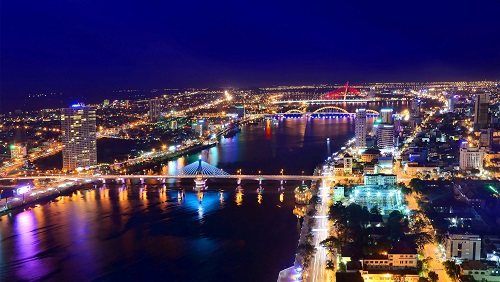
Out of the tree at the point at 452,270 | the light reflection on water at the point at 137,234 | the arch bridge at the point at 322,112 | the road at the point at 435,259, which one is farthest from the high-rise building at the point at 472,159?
the arch bridge at the point at 322,112

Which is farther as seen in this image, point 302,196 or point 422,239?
point 302,196

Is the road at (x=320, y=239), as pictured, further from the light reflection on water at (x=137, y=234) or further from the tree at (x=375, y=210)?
the tree at (x=375, y=210)

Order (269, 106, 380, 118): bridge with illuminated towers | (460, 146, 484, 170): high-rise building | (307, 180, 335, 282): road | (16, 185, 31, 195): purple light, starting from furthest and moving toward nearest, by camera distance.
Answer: (269, 106, 380, 118): bridge with illuminated towers → (460, 146, 484, 170): high-rise building → (16, 185, 31, 195): purple light → (307, 180, 335, 282): road

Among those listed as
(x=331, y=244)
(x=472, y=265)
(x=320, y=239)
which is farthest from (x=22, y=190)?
(x=472, y=265)

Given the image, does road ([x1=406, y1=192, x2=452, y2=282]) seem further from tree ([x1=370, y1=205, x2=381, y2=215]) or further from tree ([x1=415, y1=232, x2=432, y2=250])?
tree ([x1=370, y1=205, x2=381, y2=215])

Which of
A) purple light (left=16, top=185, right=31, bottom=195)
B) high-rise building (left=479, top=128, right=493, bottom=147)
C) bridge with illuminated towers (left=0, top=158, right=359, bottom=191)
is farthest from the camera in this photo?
high-rise building (left=479, top=128, right=493, bottom=147)

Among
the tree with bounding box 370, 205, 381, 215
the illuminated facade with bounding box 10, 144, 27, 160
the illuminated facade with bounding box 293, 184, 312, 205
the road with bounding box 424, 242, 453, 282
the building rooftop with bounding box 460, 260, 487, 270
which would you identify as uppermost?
the illuminated facade with bounding box 10, 144, 27, 160

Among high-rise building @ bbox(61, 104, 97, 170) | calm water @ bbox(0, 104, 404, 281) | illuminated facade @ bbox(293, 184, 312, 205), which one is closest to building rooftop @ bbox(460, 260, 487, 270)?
calm water @ bbox(0, 104, 404, 281)

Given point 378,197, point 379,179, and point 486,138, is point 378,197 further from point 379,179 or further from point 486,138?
point 486,138
